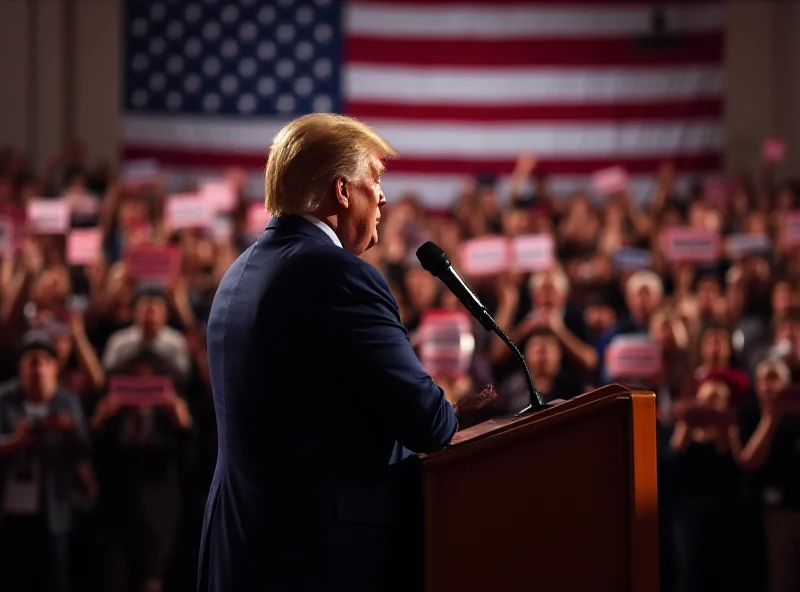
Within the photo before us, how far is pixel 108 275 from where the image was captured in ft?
21.2

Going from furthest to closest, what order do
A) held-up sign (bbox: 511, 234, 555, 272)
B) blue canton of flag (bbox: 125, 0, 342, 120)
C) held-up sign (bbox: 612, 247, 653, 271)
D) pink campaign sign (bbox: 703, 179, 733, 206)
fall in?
blue canton of flag (bbox: 125, 0, 342, 120) → pink campaign sign (bbox: 703, 179, 733, 206) → held-up sign (bbox: 612, 247, 653, 271) → held-up sign (bbox: 511, 234, 555, 272)

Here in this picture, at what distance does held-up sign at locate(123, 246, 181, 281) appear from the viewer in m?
5.96

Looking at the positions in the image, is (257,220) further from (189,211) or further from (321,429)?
(321,429)

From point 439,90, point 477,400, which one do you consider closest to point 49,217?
point 439,90

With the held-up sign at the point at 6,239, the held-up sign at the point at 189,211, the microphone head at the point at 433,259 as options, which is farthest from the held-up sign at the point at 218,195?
the microphone head at the point at 433,259

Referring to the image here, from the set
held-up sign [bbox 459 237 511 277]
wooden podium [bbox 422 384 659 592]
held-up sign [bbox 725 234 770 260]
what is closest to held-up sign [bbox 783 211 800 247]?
held-up sign [bbox 725 234 770 260]

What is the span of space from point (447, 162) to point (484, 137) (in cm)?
39

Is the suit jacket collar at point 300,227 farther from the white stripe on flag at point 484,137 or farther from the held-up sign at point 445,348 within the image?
the white stripe on flag at point 484,137

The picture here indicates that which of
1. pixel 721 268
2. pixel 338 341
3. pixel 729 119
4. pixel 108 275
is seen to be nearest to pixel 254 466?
pixel 338 341

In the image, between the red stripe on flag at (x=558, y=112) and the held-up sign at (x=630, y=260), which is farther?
the red stripe on flag at (x=558, y=112)

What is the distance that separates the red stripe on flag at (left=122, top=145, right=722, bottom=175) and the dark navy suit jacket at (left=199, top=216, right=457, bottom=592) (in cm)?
884

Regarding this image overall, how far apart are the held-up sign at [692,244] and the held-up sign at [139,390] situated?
2.98 metres

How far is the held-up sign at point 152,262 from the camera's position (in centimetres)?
596

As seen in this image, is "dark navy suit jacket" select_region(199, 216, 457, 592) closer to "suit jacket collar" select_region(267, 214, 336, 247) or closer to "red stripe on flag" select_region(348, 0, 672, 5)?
"suit jacket collar" select_region(267, 214, 336, 247)
